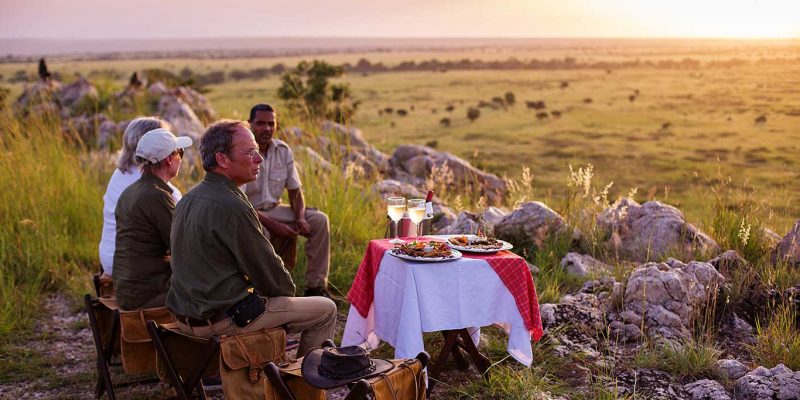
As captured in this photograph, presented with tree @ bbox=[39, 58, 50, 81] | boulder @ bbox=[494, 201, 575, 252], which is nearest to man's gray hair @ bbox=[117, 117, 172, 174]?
boulder @ bbox=[494, 201, 575, 252]

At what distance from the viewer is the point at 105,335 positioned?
477 cm

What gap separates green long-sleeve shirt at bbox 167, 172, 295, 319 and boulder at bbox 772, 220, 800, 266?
4265mm

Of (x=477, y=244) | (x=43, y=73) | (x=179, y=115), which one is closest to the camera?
(x=477, y=244)

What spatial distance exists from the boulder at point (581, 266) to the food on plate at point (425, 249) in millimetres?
2428

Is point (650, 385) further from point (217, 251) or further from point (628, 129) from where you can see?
point (628, 129)

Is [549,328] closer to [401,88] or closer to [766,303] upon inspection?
[766,303]

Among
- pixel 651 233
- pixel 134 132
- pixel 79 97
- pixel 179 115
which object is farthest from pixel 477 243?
pixel 79 97

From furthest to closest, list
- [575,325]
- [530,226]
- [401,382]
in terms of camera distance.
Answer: [530,226] < [575,325] < [401,382]

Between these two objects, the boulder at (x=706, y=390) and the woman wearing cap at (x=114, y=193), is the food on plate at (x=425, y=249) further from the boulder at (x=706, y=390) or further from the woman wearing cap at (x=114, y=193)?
the woman wearing cap at (x=114, y=193)

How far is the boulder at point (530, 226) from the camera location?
704cm

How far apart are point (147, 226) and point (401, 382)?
1.92 meters

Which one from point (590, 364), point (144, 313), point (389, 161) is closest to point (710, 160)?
point (389, 161)

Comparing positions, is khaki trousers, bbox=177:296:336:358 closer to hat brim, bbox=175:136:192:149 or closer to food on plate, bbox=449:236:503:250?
food on plate, bbox=449:236:503:250

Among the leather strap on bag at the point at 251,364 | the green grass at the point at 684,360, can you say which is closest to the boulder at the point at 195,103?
the green grass at the point at 684,360
